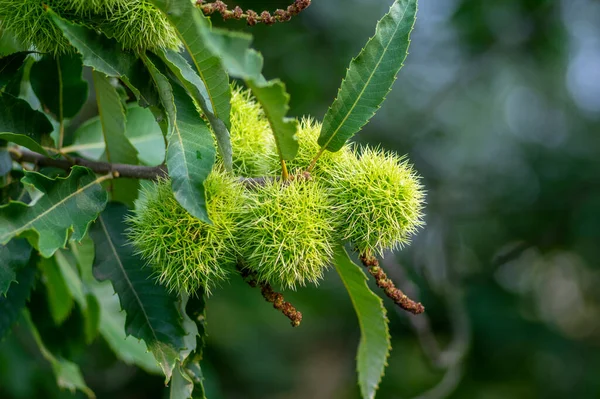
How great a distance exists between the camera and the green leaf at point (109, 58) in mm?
1263

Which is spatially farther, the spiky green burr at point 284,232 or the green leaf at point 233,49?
the spiky green burr at point 284,232

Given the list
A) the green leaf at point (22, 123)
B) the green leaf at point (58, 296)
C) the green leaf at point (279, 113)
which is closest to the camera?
the green leaf at point (279, 113)

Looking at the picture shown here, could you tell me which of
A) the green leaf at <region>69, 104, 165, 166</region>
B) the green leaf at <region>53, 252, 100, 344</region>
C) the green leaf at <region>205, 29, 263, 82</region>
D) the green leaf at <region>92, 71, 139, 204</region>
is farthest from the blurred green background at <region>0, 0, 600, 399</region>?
the green leaf at <region>205, 29, 263, 82</region>

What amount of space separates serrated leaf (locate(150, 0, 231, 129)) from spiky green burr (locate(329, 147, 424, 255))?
295 millimetres

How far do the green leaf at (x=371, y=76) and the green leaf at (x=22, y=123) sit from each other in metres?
0.71

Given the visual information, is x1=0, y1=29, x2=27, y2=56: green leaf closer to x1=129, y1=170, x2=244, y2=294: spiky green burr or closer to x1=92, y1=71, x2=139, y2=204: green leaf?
x1=92, y1=71, x2=139, y2=204: green leaf

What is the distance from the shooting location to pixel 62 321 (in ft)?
7.61

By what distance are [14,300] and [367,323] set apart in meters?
1.01

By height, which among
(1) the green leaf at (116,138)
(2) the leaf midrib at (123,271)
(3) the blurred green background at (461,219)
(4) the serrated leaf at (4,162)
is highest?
(1) the green leaf at (116,138)

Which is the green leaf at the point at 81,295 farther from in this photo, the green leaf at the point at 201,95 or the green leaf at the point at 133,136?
the green leaf at the point at 201,95

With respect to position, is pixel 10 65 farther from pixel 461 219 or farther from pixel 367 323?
pixel 461 219

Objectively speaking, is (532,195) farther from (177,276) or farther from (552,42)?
(177,276)

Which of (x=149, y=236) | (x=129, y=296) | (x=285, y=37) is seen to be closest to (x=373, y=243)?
(x=149, y=236)

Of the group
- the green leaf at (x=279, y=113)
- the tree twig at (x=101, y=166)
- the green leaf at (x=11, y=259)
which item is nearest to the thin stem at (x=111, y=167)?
the tree twig at (x=101, y=166)
